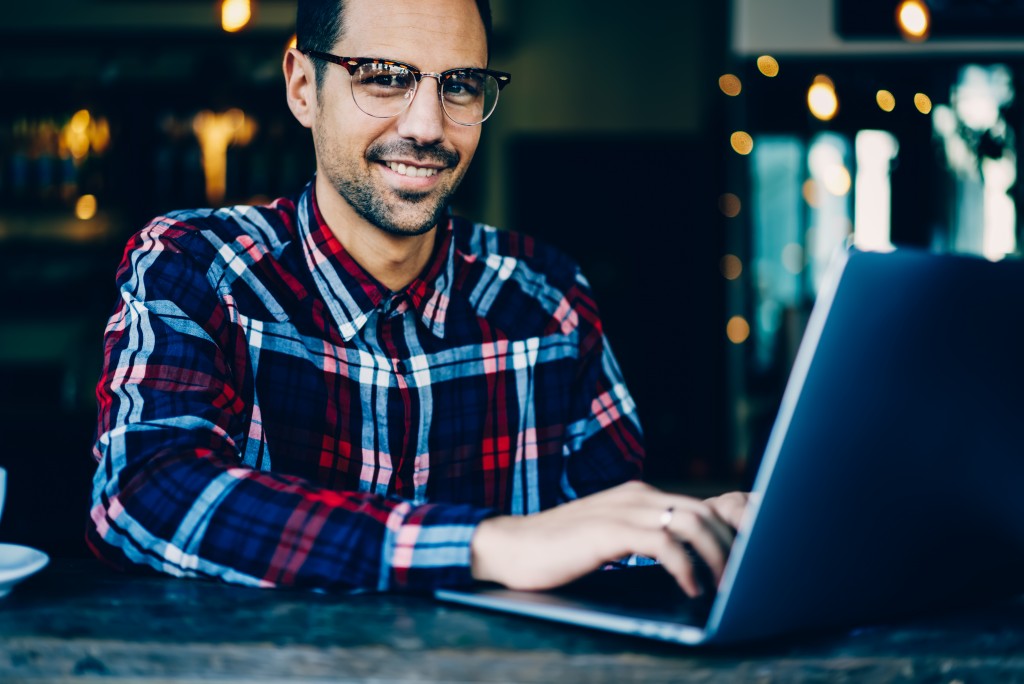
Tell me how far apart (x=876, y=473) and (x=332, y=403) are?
2.45 feet

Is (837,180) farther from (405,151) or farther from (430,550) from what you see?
(430,550)

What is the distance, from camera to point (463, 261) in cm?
147

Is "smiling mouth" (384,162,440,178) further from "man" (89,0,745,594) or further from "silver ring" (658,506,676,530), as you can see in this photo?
"silver ring" (658,506,676,530)

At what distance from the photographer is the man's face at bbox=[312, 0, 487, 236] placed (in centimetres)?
125

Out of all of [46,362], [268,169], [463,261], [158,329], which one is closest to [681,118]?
[268,169]

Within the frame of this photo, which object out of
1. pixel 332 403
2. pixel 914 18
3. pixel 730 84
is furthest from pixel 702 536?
pixel 730 84

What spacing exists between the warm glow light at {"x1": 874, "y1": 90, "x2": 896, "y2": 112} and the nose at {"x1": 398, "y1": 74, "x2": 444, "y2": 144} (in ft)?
13.1

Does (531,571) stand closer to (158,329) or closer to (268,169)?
(158,329)

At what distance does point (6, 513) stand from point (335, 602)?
3.45 feet

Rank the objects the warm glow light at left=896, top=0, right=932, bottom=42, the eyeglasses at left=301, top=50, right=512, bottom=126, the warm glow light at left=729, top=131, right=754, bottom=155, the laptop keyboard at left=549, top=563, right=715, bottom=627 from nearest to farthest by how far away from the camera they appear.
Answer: the laptop keyboard at left=549, top=563, right=715, bottom=627 < the eyeglasses at left=301, top=50, right=512, bottom=126 < the warm glow light at left=896, top=0, right=932, bottom=42 < the warm glow light at left=729, top=131, right=754, bottom=155

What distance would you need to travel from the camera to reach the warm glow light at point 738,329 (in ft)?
16.3

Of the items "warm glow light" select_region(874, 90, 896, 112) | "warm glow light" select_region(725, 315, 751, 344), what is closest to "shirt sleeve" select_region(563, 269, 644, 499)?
"warm glow light" select_region(725, 315, 751, 344)

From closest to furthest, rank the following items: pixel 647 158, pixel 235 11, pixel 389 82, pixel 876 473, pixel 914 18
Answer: pixel 876 473, pixel 389 82, pixel 235 11, pixel 914 18, pixel 647 158

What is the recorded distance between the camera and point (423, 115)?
4.07ft
